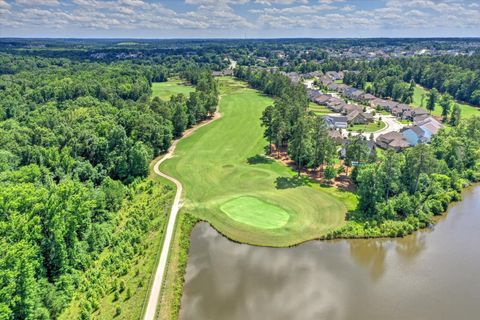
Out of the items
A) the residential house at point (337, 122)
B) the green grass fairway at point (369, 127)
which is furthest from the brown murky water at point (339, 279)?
the residential house at point (337, 122)

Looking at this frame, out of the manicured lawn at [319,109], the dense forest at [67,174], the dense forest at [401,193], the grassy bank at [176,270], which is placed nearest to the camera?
the dense forest at [67,174]

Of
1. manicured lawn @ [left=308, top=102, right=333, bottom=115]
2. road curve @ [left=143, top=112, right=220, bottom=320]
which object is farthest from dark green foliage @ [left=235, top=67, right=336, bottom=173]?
road curve @ [left=143, top=112, right=220, bottom=320]

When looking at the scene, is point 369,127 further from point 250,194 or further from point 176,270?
point 176,270

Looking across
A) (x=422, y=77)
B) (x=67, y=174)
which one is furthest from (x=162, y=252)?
(x=422, y=77)

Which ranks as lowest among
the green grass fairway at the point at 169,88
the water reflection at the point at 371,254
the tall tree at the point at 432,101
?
the water reflection at the point at 371,254

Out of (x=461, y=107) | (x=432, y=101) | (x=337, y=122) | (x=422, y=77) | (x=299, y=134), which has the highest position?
(x=422, y=77)

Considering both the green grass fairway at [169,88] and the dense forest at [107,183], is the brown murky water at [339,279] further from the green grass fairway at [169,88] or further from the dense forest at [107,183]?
the green grass fairway at [169,88]

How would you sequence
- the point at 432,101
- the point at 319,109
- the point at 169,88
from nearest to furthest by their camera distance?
the point at 432,101 < the point at 319,109 < the point at 169,88

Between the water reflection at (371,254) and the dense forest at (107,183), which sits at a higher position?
the dense forest at (107,183)
